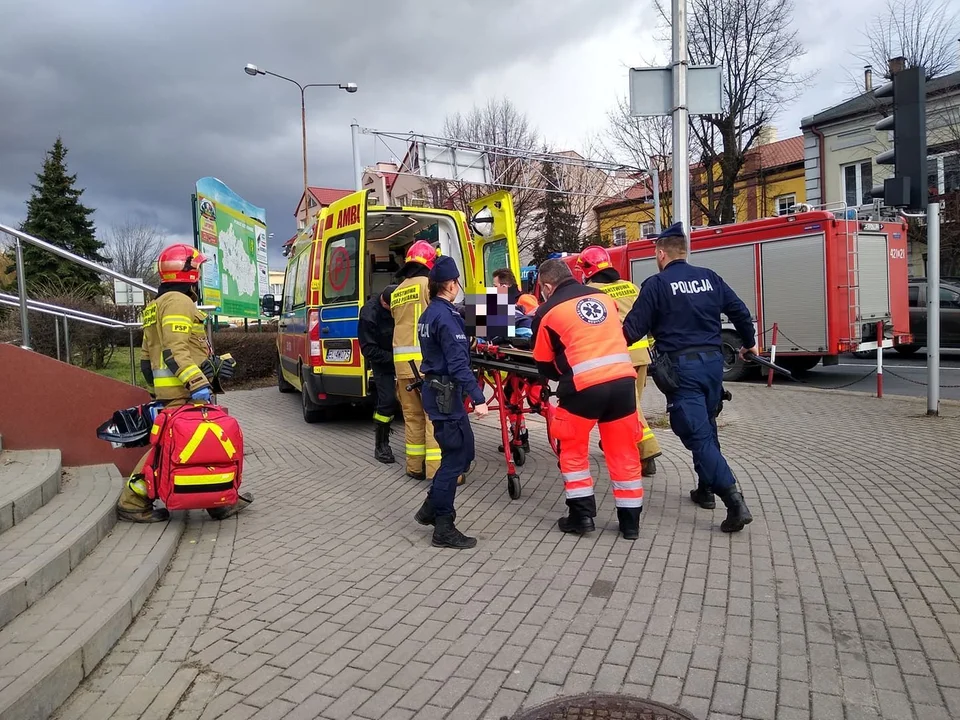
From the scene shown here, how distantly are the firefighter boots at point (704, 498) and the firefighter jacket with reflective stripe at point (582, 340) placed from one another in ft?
4.48

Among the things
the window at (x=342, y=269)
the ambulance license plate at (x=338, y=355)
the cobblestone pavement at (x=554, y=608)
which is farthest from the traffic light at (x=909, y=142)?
the ambulance license plate at (x=338, y=355)

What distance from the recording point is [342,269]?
26.9 ft

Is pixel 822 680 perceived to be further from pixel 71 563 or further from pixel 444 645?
pixel 71 563

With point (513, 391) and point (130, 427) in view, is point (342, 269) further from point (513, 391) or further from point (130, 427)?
point (130, 427)

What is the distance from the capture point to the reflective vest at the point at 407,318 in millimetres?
6021

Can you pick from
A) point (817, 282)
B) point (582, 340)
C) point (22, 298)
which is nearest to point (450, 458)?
point (582, 340)

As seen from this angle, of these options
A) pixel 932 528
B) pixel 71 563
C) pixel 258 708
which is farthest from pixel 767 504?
pixel 71 563

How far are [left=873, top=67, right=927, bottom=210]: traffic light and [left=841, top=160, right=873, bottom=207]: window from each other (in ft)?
62.8

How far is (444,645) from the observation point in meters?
3.28

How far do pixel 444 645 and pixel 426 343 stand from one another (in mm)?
2120

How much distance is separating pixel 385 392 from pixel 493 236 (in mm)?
2493

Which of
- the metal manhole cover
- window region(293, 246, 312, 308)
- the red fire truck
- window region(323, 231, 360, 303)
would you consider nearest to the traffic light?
the red fire truck

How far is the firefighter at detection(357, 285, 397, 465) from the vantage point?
6.92 metres

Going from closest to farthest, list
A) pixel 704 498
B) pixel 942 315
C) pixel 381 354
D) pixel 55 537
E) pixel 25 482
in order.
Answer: pixel 55 537 → pixel 25 482 → pixel 704 498 → pixel 381 354 → pixel 942 315
